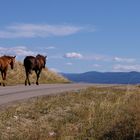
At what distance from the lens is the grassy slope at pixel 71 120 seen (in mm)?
14781

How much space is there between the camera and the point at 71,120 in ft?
57.5

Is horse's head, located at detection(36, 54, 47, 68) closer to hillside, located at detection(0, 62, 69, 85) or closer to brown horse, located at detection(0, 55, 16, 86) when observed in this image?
brown horse, located at detection(0, 55, 16, 86)

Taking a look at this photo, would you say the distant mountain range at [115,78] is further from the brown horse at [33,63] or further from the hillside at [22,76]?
the brown horse at [33,63]

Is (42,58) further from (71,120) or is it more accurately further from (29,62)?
(71,120)

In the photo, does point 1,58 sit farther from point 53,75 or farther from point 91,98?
point 91,98

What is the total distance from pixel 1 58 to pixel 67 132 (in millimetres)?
24534

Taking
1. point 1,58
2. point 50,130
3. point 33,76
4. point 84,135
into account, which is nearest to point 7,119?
point 50,130

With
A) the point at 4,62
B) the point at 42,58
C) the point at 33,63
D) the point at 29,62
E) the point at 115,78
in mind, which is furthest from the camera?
the point at 115,78

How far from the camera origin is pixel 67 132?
598 inches

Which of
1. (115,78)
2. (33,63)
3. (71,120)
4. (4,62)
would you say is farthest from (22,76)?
(115,78)

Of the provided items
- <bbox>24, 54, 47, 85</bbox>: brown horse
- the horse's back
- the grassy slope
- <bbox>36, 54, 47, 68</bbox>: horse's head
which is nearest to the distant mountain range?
the grassy slope

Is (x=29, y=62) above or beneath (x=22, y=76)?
above

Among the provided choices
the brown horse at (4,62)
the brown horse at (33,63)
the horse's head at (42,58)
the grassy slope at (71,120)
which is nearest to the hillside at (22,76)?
the horse's head at (42,58)

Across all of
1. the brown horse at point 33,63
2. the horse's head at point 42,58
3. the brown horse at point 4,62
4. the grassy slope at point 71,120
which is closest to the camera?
the grassy slope at point 71,120
